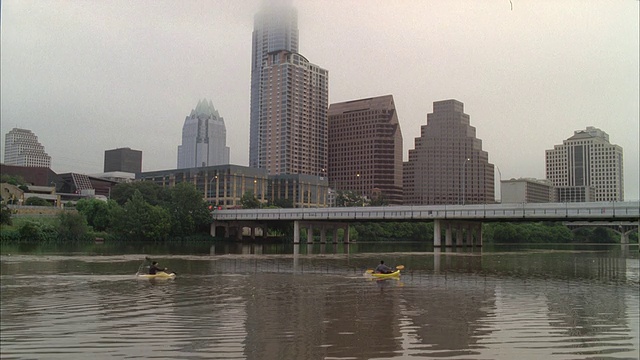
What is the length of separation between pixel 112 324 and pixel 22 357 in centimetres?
447

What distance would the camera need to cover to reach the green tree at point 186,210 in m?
117

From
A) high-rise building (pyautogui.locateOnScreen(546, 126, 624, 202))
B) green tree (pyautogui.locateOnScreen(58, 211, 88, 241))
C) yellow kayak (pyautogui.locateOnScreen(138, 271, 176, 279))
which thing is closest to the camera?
yellow kayak (pyautogui.locateOnScreen(138, 271, 176, 279))

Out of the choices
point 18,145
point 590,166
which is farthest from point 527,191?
point 18,145

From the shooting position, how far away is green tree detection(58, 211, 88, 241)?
93000 mm

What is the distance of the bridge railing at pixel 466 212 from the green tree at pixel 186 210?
495 cm

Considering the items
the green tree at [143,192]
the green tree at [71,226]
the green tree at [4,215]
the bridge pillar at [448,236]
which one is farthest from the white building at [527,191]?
the green tree at [4,215]

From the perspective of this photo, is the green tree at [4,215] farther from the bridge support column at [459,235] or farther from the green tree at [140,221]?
the bridge support column at [459,235]

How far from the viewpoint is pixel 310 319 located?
1894 centimetres

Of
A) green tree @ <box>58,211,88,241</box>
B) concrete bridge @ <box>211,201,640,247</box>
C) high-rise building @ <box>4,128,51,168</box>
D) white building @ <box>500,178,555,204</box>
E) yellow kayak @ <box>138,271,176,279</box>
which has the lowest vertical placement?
yellow kayak @ <box>138,271,176,279</box>

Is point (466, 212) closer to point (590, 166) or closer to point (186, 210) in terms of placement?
point (590, 166)

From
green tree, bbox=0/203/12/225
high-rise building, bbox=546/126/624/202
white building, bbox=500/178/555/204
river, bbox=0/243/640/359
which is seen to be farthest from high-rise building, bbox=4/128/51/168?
white building, bbox=500/178/555/204

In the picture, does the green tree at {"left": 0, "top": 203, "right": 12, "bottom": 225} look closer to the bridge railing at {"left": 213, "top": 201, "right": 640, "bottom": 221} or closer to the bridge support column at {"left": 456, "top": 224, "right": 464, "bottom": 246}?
the bridge railing at {"left": 213, "top": 201, "right": 640, "bottom": 221}

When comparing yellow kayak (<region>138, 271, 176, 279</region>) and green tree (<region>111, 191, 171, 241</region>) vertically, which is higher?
green tree (<region>111, 191, 171, 241</region>)

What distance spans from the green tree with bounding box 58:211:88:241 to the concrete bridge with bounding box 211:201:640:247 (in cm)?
3353
